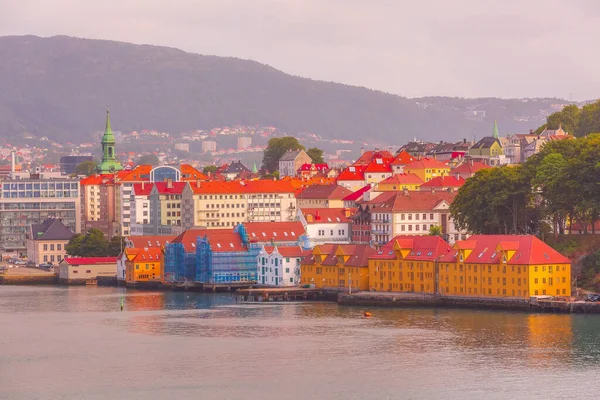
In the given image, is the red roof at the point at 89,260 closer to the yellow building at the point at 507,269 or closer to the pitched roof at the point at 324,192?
the pitched roof at the point at 324,192

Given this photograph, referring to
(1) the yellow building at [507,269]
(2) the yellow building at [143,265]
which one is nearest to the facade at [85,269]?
(2) the yellow building at [143,265]

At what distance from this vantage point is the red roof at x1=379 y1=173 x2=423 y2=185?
127994 millimetres

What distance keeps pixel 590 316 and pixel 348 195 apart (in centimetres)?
5309

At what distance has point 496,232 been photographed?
98.0 metres

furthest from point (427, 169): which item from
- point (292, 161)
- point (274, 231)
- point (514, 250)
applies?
point (514, 250)

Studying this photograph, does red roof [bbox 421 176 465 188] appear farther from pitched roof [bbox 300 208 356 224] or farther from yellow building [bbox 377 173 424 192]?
pitched roof [bbox 300 208 356 224]

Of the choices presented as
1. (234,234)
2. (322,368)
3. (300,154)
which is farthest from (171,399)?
(300,154)

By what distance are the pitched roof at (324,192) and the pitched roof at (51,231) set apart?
2201cm

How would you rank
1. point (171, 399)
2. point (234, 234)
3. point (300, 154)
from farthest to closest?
point (300, 154), point (234, 234), point (171, 399)

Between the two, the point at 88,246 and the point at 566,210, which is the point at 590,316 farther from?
the point at 88,246

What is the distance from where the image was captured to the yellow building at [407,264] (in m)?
87.3

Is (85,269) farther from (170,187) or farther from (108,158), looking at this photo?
(108,158)

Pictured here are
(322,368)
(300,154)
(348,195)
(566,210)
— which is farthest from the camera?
(300,154)

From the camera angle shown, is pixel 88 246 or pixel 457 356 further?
pixel 88 246
